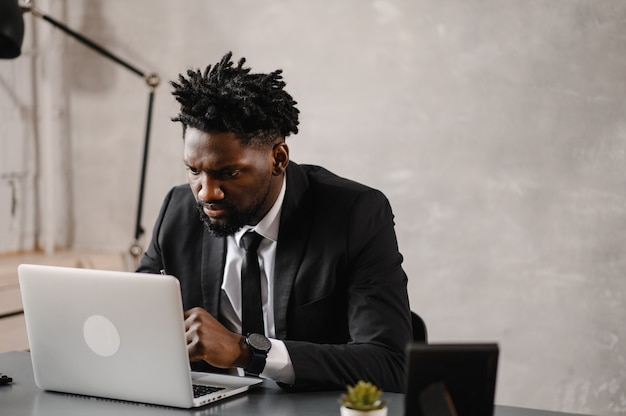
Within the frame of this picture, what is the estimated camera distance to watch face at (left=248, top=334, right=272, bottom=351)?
1901 millimetres

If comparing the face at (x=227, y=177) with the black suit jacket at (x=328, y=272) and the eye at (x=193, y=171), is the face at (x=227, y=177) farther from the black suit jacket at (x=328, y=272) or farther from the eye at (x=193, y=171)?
the black suit jacket at (x=328, y=272)

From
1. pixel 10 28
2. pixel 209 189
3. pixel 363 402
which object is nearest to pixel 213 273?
pixel 209 189

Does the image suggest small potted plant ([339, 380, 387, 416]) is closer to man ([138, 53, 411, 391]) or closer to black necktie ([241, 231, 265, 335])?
man ([138, 53, 411, 391])

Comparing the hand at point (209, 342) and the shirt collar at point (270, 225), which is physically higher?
the shirt collar at point (270, 225)

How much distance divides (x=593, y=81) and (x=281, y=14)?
124 centimetres

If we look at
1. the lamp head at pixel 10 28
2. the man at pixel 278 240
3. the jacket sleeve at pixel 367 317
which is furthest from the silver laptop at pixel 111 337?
the lamp head at pixel 10 28

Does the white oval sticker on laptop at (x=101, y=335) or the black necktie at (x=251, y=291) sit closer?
the white oval sticker on laptop at (x=101, y=335)

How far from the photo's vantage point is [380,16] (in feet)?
11.1

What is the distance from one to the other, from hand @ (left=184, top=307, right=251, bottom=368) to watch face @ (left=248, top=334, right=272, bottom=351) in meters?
0.04

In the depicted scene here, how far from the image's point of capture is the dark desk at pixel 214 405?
1725 millimetres

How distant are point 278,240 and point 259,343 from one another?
0.42 meters

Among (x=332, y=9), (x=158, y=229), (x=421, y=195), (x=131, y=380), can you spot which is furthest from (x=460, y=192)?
(x=131, y=380)

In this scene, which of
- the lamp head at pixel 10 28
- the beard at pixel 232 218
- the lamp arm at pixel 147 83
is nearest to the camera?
the beard at pixel 232 218

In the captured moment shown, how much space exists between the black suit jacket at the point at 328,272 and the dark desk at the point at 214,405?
0.12 metres
